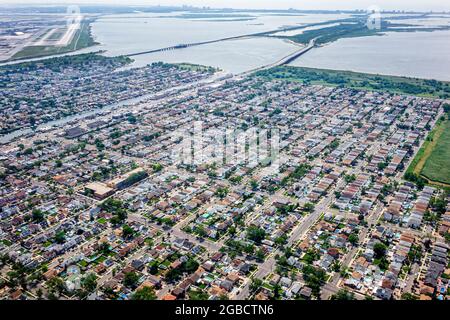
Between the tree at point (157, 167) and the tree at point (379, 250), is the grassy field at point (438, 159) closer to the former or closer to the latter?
the tree at point (379, 250)

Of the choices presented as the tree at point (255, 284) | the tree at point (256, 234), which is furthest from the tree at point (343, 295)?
the tree at point (256, 234)

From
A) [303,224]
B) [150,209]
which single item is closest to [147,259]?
[150,209]

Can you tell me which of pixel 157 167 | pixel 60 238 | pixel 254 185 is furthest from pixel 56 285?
pixel 254 185

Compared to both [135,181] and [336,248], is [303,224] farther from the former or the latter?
[135,181]

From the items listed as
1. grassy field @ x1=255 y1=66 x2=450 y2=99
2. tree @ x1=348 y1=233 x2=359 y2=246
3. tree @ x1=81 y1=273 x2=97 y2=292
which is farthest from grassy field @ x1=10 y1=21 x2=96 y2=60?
tree @ x1=348 y1=233 x2=359 y2=246

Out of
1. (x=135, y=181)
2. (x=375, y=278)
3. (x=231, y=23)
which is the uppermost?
(x=231, y=23)

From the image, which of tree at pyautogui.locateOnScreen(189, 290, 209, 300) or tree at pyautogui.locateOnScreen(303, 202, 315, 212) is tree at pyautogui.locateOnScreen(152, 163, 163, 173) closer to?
tree at pyautogui.locateOnScreen(303, 202, 315, 212)
